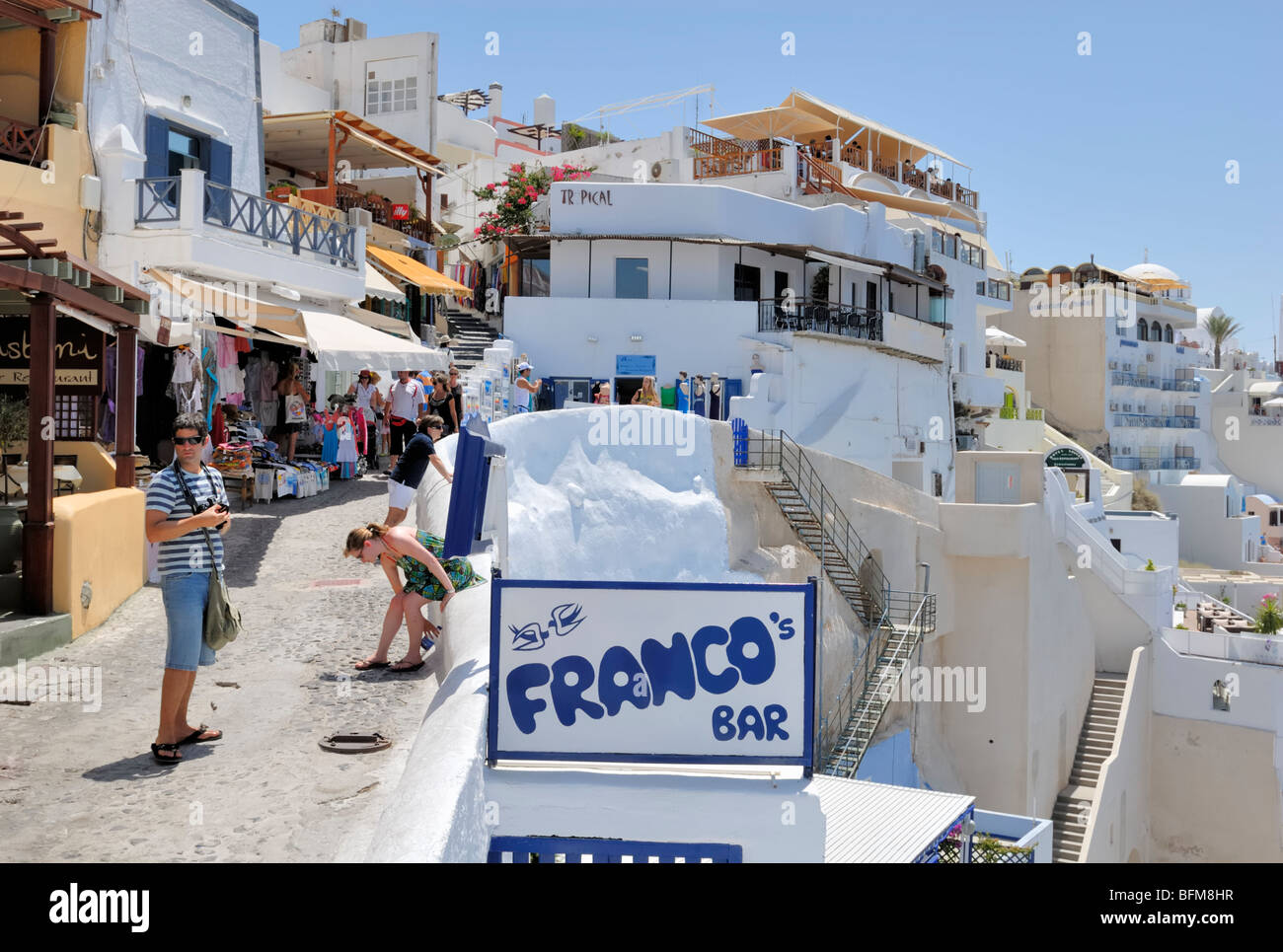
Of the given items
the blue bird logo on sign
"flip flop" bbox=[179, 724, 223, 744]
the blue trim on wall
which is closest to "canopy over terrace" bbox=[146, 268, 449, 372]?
"flip flop" bbox=[179, 724, 223, 744]

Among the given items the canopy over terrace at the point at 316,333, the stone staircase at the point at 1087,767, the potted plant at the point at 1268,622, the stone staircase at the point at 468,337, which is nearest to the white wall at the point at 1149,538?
the potted plant at the point at 1268,622

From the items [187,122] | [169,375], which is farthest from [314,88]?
[169,375]

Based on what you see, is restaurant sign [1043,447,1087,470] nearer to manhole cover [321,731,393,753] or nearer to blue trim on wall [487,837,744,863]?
blue trim on wall [487,837,744,863]

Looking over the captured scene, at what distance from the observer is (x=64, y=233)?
17.4m

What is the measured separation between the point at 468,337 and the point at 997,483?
1537cm

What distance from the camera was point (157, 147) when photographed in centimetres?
1983

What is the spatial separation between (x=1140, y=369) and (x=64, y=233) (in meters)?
58.6

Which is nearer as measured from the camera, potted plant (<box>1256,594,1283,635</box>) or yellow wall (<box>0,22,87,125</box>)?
yellow wall (<box>0,22,87,125</box>)

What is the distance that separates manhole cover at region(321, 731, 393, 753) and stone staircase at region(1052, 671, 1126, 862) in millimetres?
17656

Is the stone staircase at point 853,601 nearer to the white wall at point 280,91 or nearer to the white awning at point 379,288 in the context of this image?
the white awning at point 379,288

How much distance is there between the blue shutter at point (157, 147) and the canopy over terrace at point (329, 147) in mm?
4347

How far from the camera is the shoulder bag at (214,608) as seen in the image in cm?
631

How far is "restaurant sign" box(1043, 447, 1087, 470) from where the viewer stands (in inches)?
1571
